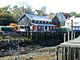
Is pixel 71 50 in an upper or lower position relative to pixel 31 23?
upper

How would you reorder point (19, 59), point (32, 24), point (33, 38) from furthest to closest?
point (32, 24), point (33, 38), point (19, 59)

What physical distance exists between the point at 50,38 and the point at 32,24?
9.19 meters

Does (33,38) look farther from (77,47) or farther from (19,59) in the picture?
(77,47)

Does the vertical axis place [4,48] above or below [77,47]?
below

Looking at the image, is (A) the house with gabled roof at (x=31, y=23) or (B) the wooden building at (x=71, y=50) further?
(A) the house with gabled roof at (x=31, y=23)

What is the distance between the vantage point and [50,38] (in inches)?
2601

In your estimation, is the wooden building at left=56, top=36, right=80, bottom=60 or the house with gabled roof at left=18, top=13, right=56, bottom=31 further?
the house with gabled roof at left=18, top=13, right=56, bottom=31

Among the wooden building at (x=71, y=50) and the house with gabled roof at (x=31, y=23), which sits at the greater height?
the wooden building at (x=71, y=50)

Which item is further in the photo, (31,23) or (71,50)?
(31,23)

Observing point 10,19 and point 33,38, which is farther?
point 10,19

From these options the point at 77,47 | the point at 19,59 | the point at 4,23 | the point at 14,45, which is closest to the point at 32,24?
the point at 4,23

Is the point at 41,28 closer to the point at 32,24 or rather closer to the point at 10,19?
the point at 32,24

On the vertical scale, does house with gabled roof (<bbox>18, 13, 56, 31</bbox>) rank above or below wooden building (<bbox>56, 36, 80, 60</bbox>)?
below

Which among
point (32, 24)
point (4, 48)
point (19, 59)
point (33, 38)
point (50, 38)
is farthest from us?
point (32, 24)
